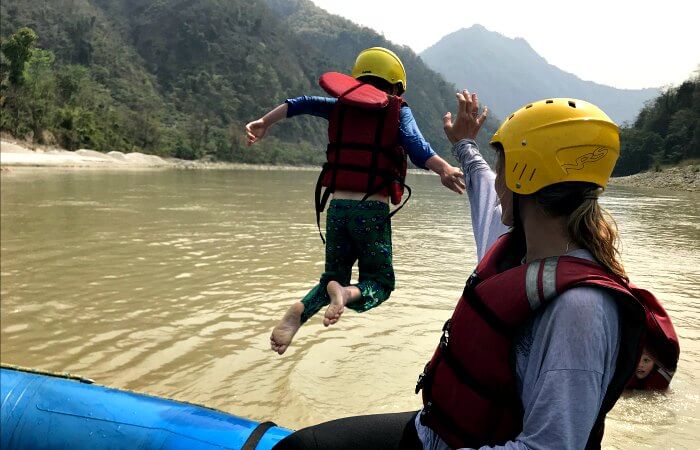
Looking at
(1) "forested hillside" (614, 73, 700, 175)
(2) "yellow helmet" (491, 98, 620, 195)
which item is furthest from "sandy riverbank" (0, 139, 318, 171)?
(1) "forested hillside" (614, 73, 700, 175)

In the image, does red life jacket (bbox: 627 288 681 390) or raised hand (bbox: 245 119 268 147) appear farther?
raised hand (bbox: 245 119 268 147)

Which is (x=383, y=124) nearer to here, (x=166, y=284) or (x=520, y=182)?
(x=520, y=182)

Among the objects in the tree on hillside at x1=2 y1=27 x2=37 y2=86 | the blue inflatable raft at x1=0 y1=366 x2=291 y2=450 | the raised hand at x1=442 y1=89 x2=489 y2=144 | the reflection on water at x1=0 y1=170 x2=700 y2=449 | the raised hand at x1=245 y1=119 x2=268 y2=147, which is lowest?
the reflection on water at x1=0 y1=170 x2=700 y2=449

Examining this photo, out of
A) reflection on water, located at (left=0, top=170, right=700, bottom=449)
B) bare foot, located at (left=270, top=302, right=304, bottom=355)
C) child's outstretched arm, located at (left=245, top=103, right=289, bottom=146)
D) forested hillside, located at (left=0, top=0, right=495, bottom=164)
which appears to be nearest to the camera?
bare foot, located at (left=270, top=302, right=304, bottom=355)

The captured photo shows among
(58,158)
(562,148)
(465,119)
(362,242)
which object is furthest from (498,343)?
(58,158)

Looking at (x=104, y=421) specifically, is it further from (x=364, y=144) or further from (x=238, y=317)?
(x=238, y=317)

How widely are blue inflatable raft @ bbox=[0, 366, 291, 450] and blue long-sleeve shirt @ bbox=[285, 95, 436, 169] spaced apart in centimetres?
157

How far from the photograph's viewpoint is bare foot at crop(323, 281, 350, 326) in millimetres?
2355

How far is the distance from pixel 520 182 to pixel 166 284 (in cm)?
717

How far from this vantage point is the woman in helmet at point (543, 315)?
123 centimetres

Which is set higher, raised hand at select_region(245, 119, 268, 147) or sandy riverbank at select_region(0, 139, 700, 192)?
raised hand at select_region(245, 119, 268, 147)

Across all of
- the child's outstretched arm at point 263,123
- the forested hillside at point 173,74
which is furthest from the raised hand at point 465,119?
the forested hillside at point 173,74

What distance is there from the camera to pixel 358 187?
290cm

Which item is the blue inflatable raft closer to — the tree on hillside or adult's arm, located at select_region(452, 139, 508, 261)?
adult's arm, located at select_region(452, 139, 508, 261)
